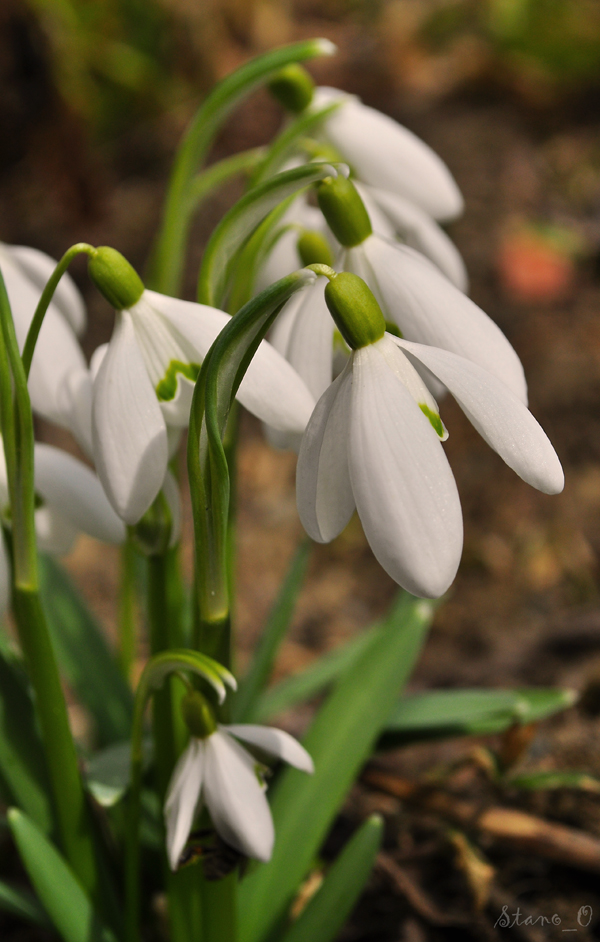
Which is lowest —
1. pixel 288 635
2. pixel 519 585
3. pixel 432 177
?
pixel 288 635

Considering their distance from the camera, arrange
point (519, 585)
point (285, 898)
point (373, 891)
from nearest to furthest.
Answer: point (285, 898) < point (373, 891) < point (519, 585)

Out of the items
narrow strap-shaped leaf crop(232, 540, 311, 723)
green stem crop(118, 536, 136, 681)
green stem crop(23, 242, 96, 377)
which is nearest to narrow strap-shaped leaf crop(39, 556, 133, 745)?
green stem crop(118, 536, 136, 681)

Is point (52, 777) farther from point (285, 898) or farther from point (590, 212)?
point (590, 212)

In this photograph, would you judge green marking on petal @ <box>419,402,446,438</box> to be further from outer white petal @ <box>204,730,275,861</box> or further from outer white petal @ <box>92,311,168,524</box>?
outer white petal @ <box>204,730,275,861</box>

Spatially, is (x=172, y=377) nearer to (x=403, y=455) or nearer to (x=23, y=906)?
(x=403, y=455)

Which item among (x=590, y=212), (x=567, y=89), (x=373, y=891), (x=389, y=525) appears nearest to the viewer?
(x=389, y=525)

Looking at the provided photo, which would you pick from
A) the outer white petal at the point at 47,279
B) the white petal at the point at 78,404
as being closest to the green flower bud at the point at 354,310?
the white petal at the point at 78,404

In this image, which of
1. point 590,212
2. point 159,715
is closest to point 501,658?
point 159,715

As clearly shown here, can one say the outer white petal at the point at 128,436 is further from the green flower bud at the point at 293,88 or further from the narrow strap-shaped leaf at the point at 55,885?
the green flower bud at the point at 293,88
